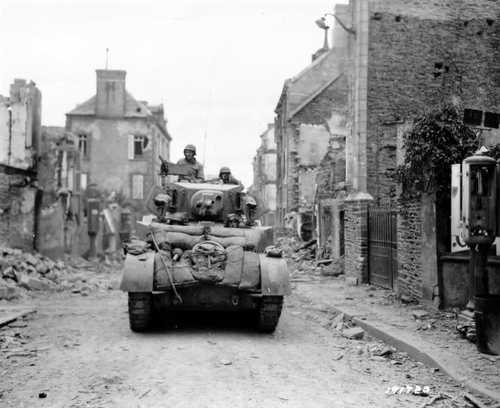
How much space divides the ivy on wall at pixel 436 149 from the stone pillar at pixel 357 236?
423cm

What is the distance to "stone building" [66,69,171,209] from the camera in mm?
42688

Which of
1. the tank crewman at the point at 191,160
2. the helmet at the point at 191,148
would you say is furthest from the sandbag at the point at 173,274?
the helmet at the point at 191,148

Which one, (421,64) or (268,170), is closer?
(421,64)

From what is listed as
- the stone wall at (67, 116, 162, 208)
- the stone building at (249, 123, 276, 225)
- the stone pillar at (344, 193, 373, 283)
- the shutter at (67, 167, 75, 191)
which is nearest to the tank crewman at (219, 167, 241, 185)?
the stone pillar at (344, 193, 373, 283)

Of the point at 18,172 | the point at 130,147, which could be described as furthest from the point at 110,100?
the point at 18,172

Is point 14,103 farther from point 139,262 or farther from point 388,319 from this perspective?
point 388,319

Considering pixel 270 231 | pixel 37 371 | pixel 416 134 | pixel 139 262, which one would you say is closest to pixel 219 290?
pixel 139 262

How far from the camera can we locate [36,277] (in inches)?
551

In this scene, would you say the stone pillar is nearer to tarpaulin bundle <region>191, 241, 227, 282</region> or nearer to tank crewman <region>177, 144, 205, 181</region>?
tank crewman <region>177, 144, 205, 181</region>

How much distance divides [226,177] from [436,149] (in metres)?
3.81

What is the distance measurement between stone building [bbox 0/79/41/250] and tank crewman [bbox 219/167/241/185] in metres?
7.00

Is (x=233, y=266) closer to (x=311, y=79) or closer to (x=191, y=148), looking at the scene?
(x=191, y=148)

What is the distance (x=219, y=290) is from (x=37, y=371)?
270 centimetres

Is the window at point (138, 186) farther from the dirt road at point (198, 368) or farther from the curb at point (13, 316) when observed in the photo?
the dirt road at point (198, 368)
